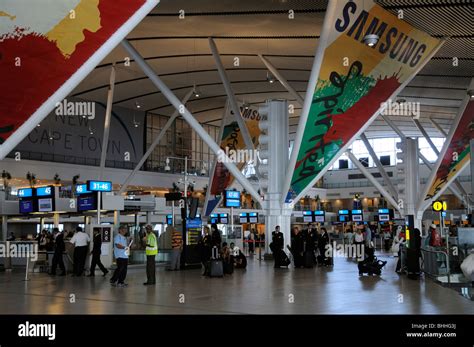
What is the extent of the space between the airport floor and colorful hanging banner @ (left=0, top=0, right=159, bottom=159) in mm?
3548

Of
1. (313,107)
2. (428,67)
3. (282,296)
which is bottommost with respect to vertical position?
(282,296)

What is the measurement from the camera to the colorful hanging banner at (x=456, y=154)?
1266 inches

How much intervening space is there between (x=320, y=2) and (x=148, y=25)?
23.3 feet

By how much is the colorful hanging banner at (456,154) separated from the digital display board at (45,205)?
21081 millimetres

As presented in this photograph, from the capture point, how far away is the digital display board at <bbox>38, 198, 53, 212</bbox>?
2283cm

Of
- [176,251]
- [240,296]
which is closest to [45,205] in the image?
[176,251]

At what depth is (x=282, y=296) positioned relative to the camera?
41.3 ft

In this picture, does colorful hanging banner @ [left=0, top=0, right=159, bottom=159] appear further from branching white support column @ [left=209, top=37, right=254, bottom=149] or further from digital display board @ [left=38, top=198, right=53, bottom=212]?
branching white support column @ [left=209, top=37, right=254, bottom=149]

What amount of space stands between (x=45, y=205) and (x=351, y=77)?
494 inches

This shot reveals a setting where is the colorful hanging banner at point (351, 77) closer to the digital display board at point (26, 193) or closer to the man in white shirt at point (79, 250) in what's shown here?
the man in white shirt at point (79, 250)

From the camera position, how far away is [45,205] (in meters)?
23.0

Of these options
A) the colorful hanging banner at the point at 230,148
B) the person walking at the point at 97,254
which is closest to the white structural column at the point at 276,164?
the colorful hanging banner at the point at 230,148

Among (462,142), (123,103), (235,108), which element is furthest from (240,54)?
(123,103)
